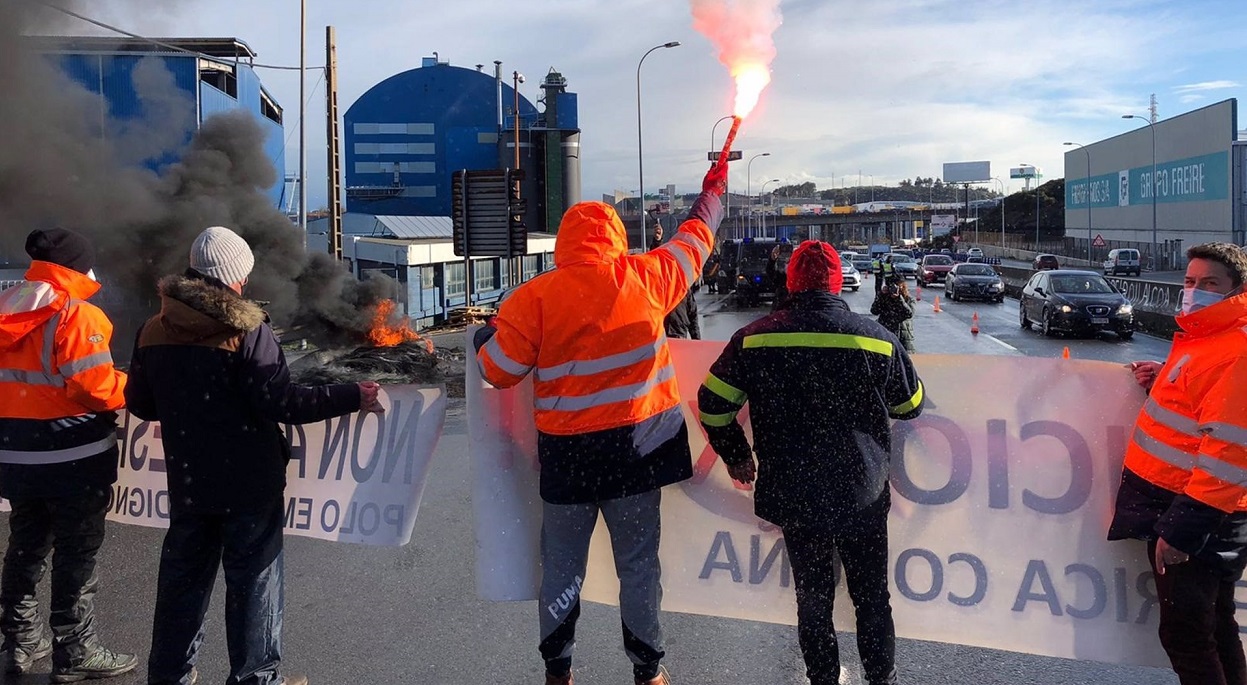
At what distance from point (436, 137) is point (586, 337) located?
62.5 m

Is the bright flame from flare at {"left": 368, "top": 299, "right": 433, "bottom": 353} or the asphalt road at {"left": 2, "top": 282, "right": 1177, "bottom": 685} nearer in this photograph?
the asphalt road at {"left": 2, "top": 282, "right": 1177, "bottom": 685}

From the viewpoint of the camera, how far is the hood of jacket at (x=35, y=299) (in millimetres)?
3758

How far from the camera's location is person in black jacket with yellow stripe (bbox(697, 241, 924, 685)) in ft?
10.6

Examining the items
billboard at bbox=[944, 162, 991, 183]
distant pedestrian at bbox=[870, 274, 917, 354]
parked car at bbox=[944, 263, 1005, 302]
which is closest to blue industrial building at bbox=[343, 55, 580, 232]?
parked car at bbox=[944, 263, 1005, 302]

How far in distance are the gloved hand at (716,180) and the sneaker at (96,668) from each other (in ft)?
11.2

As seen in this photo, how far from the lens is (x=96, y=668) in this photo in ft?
13.0

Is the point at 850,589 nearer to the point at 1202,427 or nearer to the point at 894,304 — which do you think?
the point at 1202,427

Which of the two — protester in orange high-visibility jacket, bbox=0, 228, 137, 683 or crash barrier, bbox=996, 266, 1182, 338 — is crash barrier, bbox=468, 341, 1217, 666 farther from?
crash barrier, bbox=996, 266, 1182, 338

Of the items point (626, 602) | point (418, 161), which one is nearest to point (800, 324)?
point (626, 602)

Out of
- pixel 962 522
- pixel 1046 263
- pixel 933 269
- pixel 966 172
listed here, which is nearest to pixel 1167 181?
pixel 1046 263

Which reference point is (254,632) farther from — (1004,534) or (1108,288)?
(1108,288)

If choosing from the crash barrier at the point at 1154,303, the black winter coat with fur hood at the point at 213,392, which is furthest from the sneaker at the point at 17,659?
the crash barrier at the point at 1154,303

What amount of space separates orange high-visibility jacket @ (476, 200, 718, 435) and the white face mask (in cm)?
183

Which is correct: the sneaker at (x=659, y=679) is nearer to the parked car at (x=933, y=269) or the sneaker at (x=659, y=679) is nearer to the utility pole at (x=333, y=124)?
the utility pole at (x=333, y=124)
